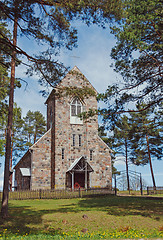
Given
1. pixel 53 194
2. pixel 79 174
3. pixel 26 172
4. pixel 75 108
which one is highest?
pixel 75 108

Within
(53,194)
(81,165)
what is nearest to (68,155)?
(81,165)

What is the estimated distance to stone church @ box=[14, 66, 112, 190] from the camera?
27.3 meters

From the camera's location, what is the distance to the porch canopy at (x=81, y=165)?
27297 millimetres

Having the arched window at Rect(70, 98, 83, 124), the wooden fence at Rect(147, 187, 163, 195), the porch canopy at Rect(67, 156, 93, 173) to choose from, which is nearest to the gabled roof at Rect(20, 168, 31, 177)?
the porch canopy at Rect(67, 156, 93, 173)

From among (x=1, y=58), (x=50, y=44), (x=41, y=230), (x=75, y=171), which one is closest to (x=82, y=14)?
(x=50, y=44)

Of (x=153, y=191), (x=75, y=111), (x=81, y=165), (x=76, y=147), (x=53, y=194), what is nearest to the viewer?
(x=53, y=194)

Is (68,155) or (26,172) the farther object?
(26,172)

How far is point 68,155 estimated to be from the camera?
2830cm

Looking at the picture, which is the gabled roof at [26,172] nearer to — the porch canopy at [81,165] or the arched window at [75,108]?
the porch canopy at [81,165]

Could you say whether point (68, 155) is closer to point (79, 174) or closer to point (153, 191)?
point (79, 174)

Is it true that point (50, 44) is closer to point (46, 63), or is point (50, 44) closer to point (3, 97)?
point (46, 63)

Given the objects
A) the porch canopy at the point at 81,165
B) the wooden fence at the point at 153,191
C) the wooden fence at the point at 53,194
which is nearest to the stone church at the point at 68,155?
the porch canopy at the point at 81,165

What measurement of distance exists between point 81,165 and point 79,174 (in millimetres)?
1228

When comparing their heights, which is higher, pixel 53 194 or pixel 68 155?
pixel 68 155
